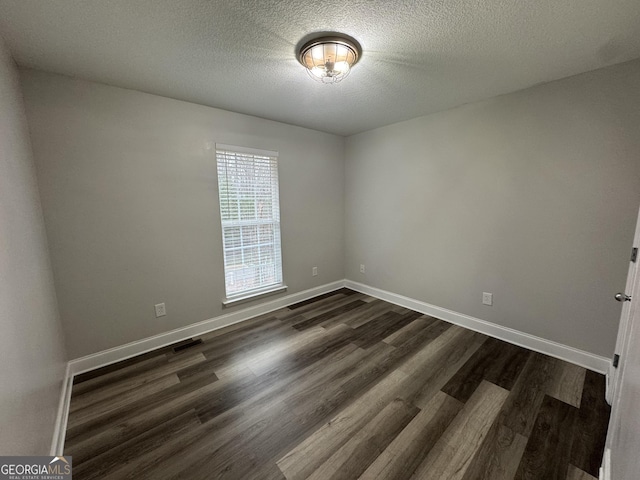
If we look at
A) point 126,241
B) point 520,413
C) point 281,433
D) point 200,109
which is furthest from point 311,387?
point 200,109

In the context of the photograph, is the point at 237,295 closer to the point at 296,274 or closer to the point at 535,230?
the point at 296,274

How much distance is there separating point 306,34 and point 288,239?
2.17m

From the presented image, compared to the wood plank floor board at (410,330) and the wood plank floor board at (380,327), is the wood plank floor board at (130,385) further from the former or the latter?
the wood plank floor board at (410,330)

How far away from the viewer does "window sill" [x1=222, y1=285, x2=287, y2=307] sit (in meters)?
2.76

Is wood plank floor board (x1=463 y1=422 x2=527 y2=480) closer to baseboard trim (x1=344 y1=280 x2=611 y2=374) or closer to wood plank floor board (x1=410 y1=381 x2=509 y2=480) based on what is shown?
wood plank floor board (x1=410 y1=381 x2=509 y2=480)

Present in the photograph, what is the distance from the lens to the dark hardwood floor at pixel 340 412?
4.23ft

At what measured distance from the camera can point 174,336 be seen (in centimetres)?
244

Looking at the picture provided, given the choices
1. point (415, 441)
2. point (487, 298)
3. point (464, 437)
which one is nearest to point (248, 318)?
point (415, 441)

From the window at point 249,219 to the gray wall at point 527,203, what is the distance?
1.50m

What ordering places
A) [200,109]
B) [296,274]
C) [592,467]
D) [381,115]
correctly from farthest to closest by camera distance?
[296,274] < [381,115] < [200,109] < [592,467]

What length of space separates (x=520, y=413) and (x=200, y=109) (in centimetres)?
350

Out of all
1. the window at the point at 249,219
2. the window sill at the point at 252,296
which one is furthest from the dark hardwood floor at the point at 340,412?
the window at the point at 249,219

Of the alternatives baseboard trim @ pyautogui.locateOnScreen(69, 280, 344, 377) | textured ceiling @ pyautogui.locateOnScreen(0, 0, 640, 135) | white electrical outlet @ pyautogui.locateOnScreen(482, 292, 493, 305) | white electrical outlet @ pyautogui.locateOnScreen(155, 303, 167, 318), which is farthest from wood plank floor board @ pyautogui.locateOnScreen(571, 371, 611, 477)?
white electrical outlet @ pyautogui.locateOnScreen(155, 303, 167, 318)

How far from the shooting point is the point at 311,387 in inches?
72.4
